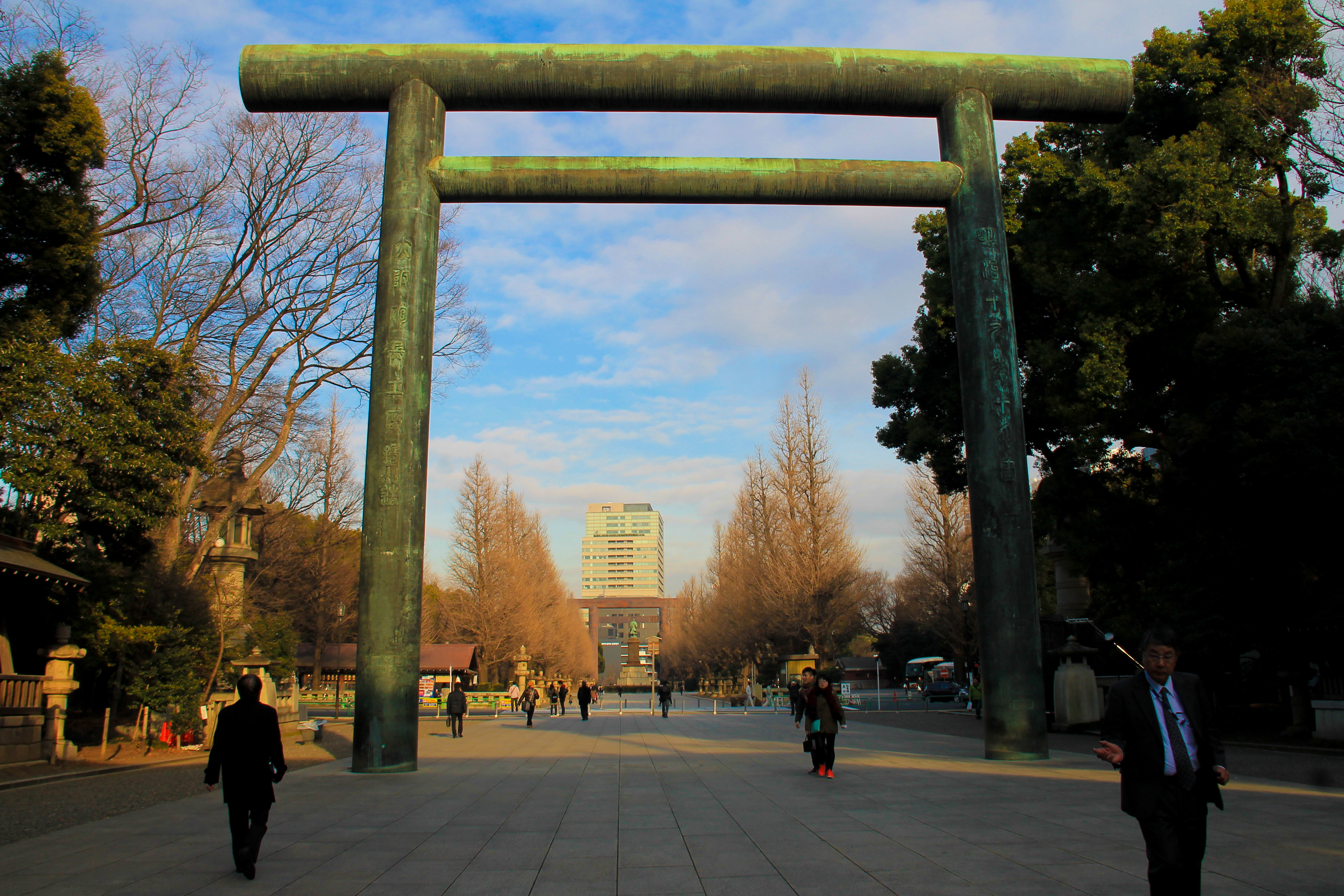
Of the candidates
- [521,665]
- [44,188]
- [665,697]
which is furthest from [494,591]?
[44,188]

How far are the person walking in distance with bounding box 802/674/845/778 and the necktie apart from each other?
20.9 feet

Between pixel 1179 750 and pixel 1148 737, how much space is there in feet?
0.39

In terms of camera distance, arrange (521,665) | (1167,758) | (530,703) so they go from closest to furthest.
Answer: (1167,758) < (530,703) < (521,665)

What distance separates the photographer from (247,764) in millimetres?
5703

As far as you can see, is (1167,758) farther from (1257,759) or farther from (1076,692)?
(1076,692)

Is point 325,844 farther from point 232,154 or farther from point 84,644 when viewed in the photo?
point 232,154

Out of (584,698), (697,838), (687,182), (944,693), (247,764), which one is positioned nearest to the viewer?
(247,764)

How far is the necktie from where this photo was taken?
12.2 ft

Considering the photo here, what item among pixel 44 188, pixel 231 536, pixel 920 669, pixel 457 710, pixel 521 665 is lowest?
pixel 920 669

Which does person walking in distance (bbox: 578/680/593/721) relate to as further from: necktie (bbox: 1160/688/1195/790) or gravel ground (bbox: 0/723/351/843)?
necktie (bbox: 1160/688/1195/790)

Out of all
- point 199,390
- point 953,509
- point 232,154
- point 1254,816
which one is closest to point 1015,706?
point 1254,816

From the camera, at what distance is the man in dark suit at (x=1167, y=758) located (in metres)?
3.68

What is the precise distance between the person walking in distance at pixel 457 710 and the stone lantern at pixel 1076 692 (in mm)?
12607

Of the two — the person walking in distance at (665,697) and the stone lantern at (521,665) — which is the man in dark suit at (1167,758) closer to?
the person walking in distance at (665,697)
